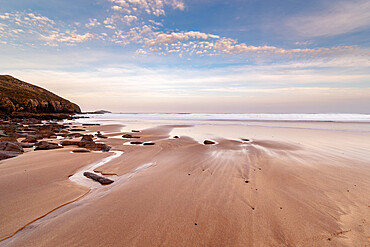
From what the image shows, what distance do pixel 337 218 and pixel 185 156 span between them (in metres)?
5.08

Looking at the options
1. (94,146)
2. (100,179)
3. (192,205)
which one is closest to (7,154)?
(94,146)

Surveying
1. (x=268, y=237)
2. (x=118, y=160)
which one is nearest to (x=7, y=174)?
(x=118, y=160)

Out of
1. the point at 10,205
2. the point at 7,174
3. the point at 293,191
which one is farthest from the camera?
the point at 7,174

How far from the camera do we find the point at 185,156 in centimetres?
726

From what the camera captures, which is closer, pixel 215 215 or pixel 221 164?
pixel 215 215

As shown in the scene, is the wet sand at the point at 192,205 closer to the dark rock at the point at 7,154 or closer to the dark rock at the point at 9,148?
the dark rock at the point at 7,154

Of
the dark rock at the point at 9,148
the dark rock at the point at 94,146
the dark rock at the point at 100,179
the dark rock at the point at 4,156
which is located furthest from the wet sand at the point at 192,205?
the dark rock at the point at 94,146

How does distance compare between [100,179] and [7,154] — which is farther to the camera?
[7,154]

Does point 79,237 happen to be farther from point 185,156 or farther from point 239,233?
point 185,156

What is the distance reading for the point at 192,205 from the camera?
3.33 metres

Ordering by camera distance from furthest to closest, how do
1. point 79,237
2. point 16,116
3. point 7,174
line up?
point 16,116 → point 7,174 → point 79,237

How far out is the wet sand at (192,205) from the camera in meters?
2.46

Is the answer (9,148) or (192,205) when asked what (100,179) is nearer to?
(192,205)

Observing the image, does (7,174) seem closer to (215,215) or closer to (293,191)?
(215,215)
